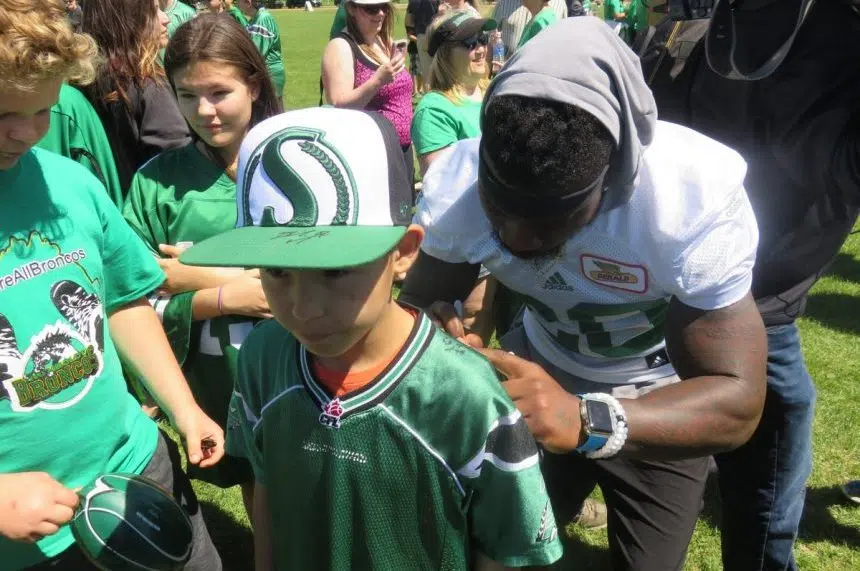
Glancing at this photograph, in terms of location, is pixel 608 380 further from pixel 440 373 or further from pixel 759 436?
pixel 440 373

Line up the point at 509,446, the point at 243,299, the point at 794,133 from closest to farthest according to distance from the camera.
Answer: the point at 509,446 → the point at 794,133 → the point at 243,299

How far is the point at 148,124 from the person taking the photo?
10.5ft

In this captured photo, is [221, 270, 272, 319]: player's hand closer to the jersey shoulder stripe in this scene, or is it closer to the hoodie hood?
the jersey shoulder stripe

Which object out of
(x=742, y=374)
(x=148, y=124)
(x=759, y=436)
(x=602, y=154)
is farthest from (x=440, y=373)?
(x=148, y=124)

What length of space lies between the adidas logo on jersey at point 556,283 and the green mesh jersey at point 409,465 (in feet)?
1.71

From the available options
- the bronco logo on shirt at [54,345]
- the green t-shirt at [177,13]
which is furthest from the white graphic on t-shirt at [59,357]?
Result: the green t-shirt at [177,13]

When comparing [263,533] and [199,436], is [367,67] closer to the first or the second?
[199,436]

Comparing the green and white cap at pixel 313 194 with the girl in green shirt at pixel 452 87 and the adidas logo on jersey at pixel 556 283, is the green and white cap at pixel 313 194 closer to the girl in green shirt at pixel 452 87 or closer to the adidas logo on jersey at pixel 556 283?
the adidas logo on jersey at pixel 556 283

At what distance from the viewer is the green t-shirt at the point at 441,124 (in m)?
4.71

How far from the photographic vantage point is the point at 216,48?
257cm

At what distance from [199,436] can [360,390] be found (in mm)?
842

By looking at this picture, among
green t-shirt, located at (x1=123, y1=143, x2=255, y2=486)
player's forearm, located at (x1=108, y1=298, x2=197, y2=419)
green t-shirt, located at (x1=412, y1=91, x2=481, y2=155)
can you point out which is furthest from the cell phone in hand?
player's forearm, located at (x1=108, y1=298, x2=197, y2=419)

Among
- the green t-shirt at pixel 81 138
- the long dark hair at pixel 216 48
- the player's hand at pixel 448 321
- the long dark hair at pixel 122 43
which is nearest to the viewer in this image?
the player's hand at pixel 448 321

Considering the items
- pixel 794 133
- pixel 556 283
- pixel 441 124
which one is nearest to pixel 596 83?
pixel 556 283
